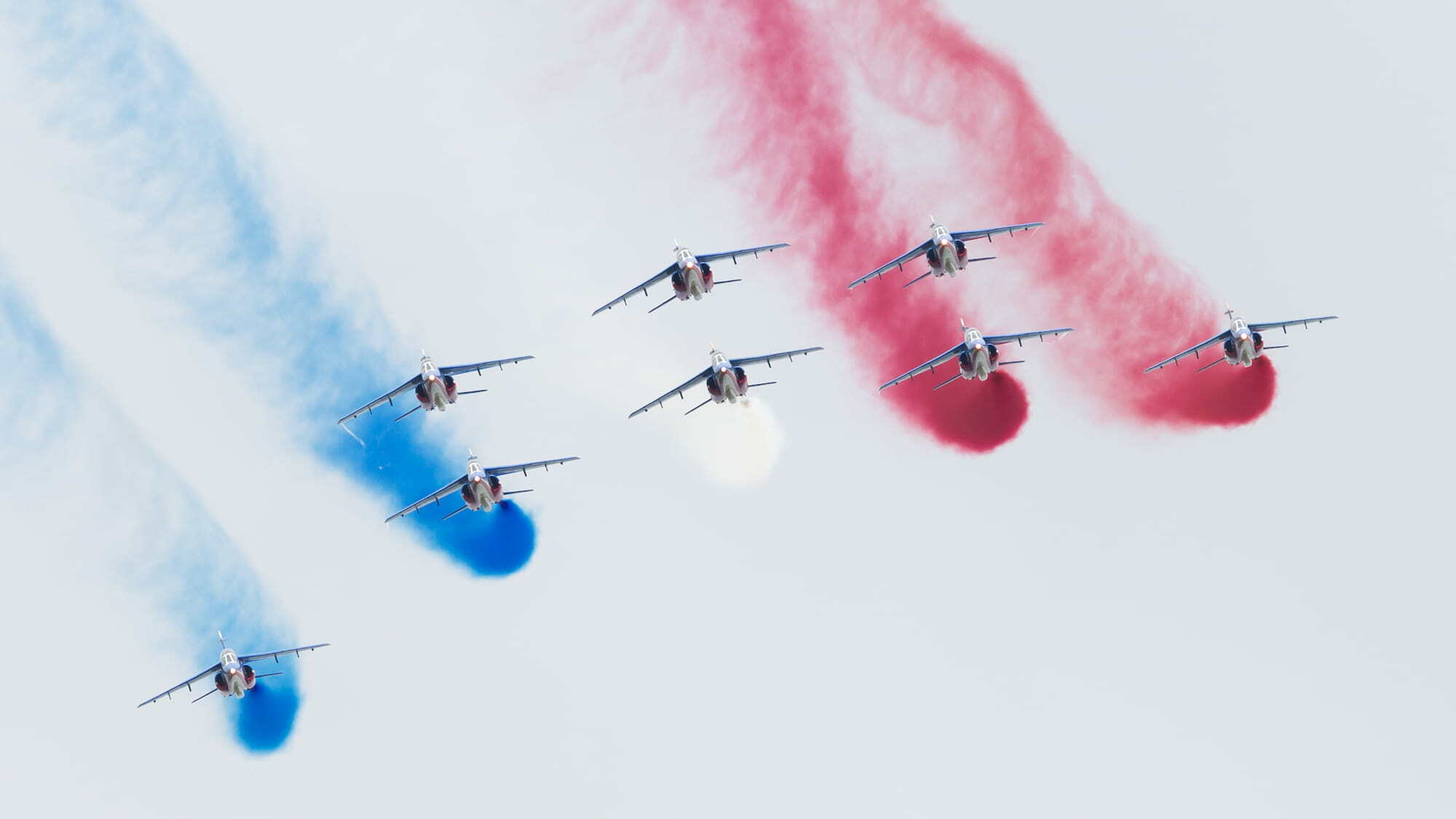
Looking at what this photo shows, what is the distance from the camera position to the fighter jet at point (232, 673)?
76500mm

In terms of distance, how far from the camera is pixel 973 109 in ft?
252

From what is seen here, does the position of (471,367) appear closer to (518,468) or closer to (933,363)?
(518,468)

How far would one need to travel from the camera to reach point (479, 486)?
72.8m

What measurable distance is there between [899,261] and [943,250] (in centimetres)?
260

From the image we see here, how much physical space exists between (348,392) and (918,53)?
31.7 m

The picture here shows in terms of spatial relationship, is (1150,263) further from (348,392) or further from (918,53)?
(348,392)

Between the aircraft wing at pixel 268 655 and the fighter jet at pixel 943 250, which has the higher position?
the fighter jet at pixel 943 250

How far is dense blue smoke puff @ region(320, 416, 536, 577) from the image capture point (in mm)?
78188

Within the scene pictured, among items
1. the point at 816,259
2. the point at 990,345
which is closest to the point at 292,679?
the point at 816,259

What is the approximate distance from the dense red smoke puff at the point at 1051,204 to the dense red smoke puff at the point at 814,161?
2.69 meters

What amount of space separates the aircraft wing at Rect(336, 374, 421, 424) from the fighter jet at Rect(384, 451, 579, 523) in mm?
4480

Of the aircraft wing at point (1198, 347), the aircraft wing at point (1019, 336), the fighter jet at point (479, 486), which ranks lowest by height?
the fighter jet at point (479, 486)

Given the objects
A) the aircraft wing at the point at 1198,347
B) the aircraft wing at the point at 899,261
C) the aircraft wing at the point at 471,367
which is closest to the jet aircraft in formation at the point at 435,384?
the aircraft wing at the point at 471,367

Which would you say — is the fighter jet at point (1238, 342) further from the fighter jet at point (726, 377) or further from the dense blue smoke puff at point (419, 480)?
the dense blue smoke puff at point (419, 480)
